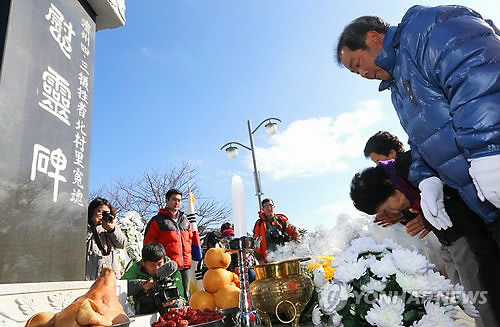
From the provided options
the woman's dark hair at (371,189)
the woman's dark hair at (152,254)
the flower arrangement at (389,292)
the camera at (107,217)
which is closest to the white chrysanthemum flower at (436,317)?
the flower arrangement at (389,292)

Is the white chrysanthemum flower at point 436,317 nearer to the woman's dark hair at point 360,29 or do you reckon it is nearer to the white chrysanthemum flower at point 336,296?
the white chrysanthemum flower at point 336,296

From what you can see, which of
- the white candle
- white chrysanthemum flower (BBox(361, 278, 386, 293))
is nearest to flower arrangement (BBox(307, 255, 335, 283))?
white chrysanthemum flower (BBox(361, 278, 386, 293))

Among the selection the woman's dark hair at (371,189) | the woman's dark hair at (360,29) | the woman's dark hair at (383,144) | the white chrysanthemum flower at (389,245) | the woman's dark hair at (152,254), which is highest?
the woman's dark hair at (360,29)

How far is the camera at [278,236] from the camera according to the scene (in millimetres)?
5392

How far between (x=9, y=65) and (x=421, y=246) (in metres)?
3.94

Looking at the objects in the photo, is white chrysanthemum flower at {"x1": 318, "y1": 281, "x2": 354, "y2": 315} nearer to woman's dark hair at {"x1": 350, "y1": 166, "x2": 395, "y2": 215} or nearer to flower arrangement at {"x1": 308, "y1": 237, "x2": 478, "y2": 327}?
flower arrangement at {"x1": 308, "y1": 237, "x2": 478, "y2": 327}

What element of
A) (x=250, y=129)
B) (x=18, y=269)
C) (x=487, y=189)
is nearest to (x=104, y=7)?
(x=18, y=269)

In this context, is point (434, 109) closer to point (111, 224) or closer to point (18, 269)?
point (18, 269)

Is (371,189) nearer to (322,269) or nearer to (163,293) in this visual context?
(322,269)

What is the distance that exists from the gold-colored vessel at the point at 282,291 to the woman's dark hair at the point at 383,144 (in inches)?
74.9

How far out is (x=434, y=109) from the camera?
1.75 m

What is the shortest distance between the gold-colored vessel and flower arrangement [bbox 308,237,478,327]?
318 mm

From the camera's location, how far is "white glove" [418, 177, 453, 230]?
6.13ft

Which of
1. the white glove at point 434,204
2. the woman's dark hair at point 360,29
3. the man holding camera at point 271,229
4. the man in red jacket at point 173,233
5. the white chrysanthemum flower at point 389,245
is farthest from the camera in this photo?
the man holding camera at point 271,229
